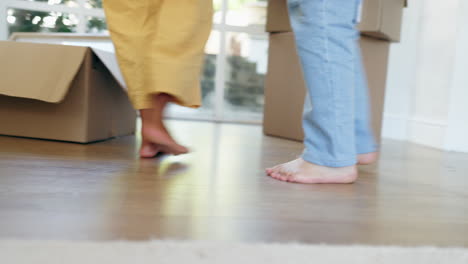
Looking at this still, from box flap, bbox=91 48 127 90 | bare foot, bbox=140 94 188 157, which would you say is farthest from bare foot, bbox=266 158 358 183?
box flap, bbox=91 48 127 90

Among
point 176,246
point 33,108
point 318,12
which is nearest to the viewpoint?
point 176,246

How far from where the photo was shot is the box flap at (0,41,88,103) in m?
1.22

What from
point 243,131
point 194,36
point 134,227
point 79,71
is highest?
point 194,36

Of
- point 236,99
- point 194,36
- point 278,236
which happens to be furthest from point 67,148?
point 236,99

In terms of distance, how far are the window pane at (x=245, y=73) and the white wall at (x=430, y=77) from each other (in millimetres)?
664

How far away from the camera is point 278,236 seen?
58 centimetres

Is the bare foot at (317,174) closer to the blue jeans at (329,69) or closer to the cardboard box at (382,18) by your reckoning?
the blue jeans at (329,69)

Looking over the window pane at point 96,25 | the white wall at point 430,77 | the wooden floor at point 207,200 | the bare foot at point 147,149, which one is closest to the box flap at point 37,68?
the wooden floor at point 207,200

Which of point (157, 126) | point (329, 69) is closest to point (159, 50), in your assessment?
point (157, 126)

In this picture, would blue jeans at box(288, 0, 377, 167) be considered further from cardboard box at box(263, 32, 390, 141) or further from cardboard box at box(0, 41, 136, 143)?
cardboard box at box(263, 32, 390, 141)

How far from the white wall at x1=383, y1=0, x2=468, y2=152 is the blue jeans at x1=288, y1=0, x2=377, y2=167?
1.09 m

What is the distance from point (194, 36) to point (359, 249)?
67cm

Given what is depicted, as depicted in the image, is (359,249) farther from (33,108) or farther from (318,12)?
(33,108)

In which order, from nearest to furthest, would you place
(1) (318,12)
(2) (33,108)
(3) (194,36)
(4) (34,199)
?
(4) (34,199) < (1) (318,12) < (3) (194,36) < (2) (33,108)
